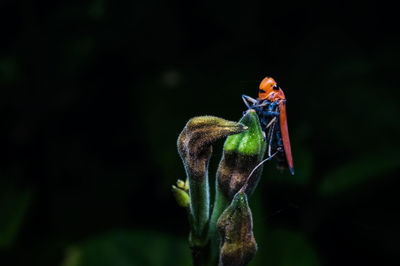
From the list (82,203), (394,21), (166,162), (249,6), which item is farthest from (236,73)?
(82,203)

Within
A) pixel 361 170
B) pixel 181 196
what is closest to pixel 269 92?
pixel 181 196

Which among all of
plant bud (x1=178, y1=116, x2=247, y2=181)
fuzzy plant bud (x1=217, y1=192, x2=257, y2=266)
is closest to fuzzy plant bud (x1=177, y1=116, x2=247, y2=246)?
plant bud (x1=178, y1=116, x2=247, y2=181)

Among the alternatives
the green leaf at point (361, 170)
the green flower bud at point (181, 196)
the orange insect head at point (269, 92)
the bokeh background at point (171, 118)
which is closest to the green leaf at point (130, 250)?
the bokeh background at point (171, 118)

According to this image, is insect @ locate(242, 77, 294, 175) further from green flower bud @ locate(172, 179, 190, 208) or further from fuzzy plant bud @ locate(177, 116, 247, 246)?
green flower bud @ locate(172, 179, 190, 208)

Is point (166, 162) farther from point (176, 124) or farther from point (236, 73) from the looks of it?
point (236, 73)

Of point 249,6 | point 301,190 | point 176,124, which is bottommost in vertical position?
point 301,190

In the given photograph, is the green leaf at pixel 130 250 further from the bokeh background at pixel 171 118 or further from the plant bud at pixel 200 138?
the plant bud at pixel 200 138
